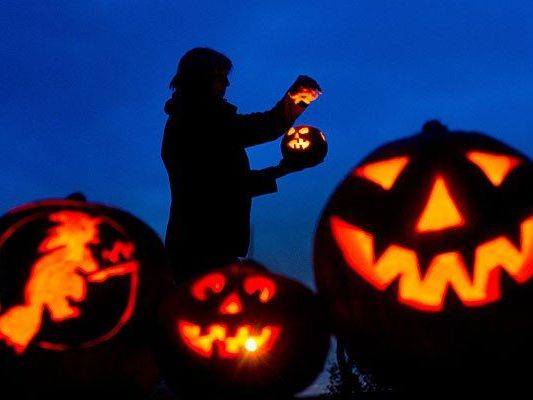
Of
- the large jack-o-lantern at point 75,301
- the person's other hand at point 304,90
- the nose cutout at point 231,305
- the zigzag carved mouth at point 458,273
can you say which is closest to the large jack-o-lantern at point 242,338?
the nose cutout at point 231,305

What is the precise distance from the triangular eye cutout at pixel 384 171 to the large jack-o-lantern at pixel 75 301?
1.13m

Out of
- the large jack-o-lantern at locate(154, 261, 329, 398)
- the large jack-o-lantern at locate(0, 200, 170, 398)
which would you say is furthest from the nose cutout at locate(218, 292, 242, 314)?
the large jack-o-lantern at locate(0, 200, 170, 398)

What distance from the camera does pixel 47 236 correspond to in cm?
308

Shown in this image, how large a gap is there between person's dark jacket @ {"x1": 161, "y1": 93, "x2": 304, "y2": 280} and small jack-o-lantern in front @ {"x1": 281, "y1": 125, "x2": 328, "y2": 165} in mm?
449

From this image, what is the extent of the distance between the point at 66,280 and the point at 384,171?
155 cm

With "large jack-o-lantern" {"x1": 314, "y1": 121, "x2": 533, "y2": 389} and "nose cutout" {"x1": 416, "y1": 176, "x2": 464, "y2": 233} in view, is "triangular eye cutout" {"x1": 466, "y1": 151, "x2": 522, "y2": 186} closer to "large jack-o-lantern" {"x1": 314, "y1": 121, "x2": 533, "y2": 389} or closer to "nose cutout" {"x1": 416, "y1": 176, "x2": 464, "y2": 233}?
"large jack-o-lantern" {"x1": 314, "y1": 121, "x2": 533, "y2": 389}

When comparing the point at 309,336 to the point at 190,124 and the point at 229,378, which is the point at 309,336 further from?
the point at 190,124

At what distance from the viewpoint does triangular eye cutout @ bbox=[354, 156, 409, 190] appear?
2.93m

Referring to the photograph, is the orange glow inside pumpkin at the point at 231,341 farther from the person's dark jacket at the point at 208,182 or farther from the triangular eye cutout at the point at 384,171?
the person's dark jacket at the point at 208,182

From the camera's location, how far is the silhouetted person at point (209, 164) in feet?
13.0

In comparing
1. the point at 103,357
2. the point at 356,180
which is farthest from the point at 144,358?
the point at 356,180

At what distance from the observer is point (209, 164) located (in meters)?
4.04

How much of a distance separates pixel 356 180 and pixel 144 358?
1.36 m

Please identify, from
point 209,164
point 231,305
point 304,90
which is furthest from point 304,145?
point 231,305
